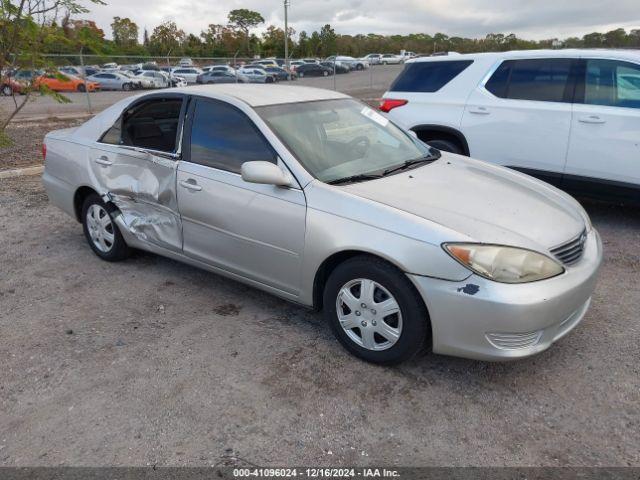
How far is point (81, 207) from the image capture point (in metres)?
4.93

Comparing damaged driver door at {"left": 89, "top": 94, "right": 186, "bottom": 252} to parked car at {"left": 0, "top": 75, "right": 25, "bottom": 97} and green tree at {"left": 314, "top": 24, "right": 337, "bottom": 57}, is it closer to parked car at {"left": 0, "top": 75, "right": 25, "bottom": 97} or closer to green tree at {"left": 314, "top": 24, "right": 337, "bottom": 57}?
parked car at {"left": 0, "top": 75, "right": 25, "bottom": 97}

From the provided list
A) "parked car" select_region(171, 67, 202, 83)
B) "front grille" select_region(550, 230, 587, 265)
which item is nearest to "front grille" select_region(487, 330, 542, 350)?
"front grille" select_region(550, 230, 587, 265)

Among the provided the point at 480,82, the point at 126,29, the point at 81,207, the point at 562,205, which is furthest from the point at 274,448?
the point at 126,29

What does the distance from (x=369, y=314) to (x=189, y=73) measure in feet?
121

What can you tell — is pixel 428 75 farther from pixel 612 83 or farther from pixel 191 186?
pixel 191 186

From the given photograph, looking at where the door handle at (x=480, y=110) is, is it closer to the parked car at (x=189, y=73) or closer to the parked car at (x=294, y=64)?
the parked car at (x=189, y=73)

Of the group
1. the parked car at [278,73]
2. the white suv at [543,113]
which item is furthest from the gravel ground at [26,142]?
the parked car at [278,73]

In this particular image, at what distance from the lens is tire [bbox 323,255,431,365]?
285 centimetres

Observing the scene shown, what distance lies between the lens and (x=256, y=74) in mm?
34844

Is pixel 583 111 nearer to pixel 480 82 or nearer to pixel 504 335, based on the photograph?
pixel 480 82

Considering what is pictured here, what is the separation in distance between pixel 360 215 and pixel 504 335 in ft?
3.26

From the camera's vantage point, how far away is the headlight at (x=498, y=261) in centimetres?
269

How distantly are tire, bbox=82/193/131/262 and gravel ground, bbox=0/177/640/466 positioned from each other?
1.78ft

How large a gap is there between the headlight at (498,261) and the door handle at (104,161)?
3077 millimetres
